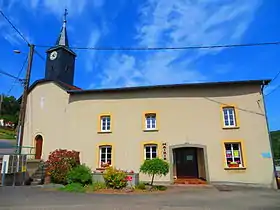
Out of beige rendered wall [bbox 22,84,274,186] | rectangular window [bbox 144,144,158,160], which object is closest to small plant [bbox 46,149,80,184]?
beige rendered wall [bbox 22,84,274,186]

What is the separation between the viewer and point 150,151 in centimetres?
1580

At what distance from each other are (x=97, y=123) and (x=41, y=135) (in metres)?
4.73

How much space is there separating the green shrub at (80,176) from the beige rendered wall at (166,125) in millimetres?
2415

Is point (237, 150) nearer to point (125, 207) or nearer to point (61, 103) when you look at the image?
point (125, 207)

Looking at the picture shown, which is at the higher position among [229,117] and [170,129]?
[229,117]

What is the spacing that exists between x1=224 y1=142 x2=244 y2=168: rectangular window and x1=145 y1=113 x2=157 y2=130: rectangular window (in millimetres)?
4770

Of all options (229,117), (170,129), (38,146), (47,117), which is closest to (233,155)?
(229,117)

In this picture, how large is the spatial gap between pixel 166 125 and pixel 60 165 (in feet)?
23.7

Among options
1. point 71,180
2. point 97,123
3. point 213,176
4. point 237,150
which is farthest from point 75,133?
point 237,150

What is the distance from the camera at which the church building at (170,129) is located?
48.2 ft

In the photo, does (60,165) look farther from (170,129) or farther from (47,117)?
(170,129)

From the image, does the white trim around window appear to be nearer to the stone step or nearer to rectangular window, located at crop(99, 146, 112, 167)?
rectangular window, located at crop(99, 146, 112, 167)

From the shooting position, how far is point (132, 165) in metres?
15.7

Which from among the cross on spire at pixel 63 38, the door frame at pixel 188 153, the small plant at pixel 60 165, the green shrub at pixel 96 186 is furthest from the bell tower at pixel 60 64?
the door frame at pixel 188 153
